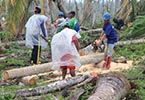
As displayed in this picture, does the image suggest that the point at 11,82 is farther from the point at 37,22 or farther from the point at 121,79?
the point at 121,79

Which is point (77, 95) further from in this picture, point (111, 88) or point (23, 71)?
point (23, 71)

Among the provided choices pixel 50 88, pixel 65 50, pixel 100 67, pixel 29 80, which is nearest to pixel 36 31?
pixel 100 67

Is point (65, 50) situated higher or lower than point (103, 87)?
higher

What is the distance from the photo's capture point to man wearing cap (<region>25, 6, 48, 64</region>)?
10.8 meters

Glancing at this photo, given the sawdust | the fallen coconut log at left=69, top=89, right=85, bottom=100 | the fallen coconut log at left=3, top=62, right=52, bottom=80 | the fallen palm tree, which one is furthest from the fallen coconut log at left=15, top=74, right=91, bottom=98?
the sawdust

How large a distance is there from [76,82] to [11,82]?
222 cm

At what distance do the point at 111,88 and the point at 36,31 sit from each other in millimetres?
4856

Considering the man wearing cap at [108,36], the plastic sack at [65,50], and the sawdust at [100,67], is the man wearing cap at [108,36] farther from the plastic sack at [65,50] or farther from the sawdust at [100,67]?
the plastic sack at [65,50]

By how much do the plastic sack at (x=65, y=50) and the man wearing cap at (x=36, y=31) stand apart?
2.48 meters

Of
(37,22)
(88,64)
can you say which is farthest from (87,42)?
(37,22)

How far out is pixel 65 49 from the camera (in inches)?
328

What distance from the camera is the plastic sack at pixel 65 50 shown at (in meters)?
8.29

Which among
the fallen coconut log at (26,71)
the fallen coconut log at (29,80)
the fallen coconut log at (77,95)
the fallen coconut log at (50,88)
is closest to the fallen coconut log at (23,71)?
the fallen coconut log at (26,71)

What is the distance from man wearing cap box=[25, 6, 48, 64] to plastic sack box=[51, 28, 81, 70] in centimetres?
248
